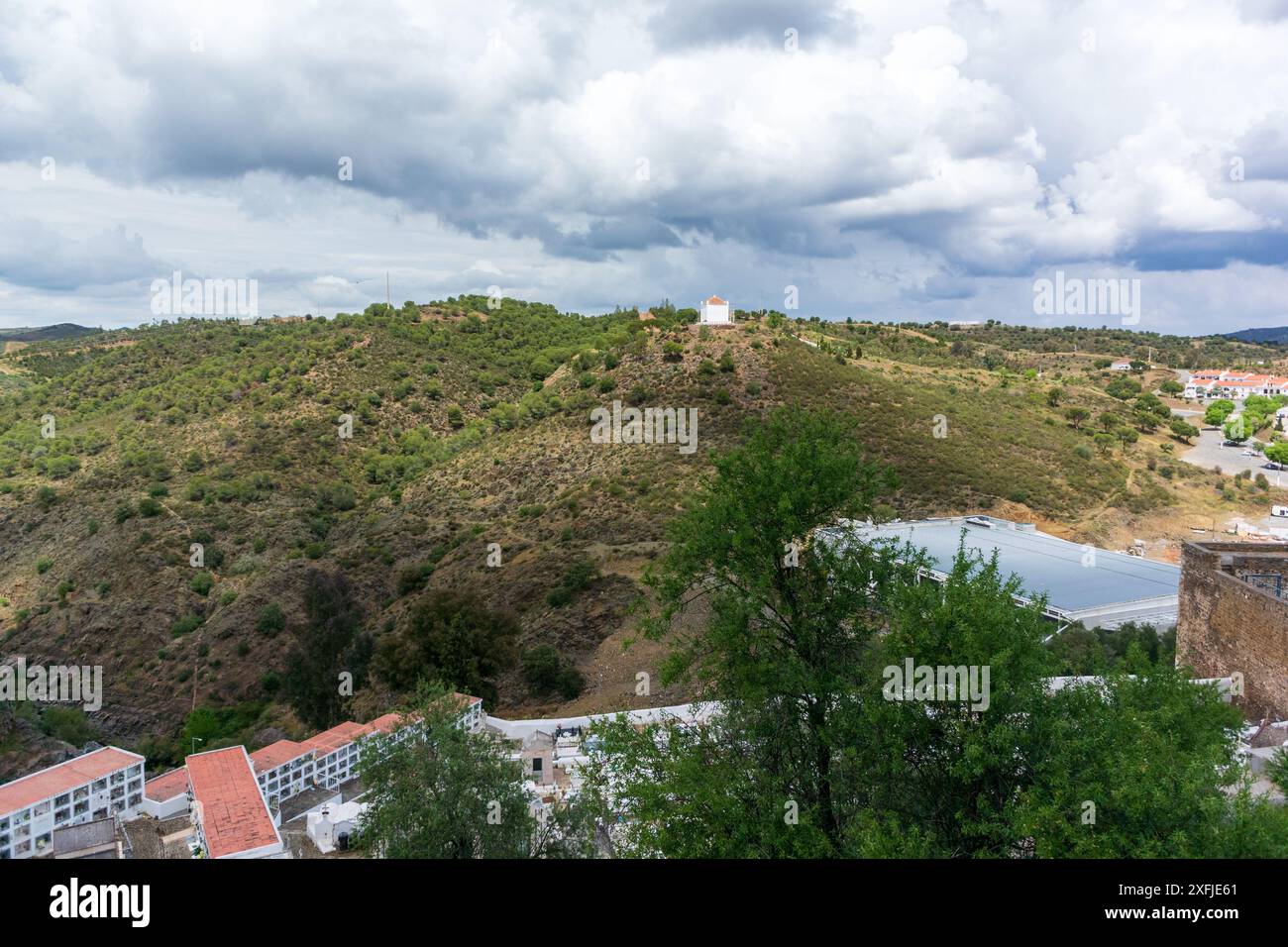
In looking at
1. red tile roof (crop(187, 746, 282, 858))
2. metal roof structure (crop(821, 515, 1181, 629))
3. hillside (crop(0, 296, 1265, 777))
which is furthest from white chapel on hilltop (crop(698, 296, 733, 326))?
red tile roof (crop(187, 746, 282, 858))

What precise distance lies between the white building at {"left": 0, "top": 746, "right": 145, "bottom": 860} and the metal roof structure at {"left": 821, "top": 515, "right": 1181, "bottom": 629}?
18.8m

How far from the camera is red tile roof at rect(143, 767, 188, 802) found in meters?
19.2

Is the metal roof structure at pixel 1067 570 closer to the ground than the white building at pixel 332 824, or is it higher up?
higher up

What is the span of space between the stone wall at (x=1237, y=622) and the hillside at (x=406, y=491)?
477 inches

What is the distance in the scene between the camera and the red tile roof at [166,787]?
758 inches

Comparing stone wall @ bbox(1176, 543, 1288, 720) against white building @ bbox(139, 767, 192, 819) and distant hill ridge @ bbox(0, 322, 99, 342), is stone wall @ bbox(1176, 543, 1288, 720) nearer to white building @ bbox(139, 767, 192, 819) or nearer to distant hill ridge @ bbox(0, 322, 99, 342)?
white building @ bbox(139, 767, 192, 819)

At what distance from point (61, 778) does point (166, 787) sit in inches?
87.9

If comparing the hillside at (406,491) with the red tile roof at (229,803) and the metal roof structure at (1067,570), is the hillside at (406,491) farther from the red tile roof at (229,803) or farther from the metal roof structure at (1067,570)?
the red tile roof at (229,803)

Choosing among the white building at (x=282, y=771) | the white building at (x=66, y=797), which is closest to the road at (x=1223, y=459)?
the white building at (x=282, y=771)

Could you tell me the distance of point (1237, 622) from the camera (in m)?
14.5

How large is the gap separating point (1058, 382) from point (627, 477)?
3758 centimetres
